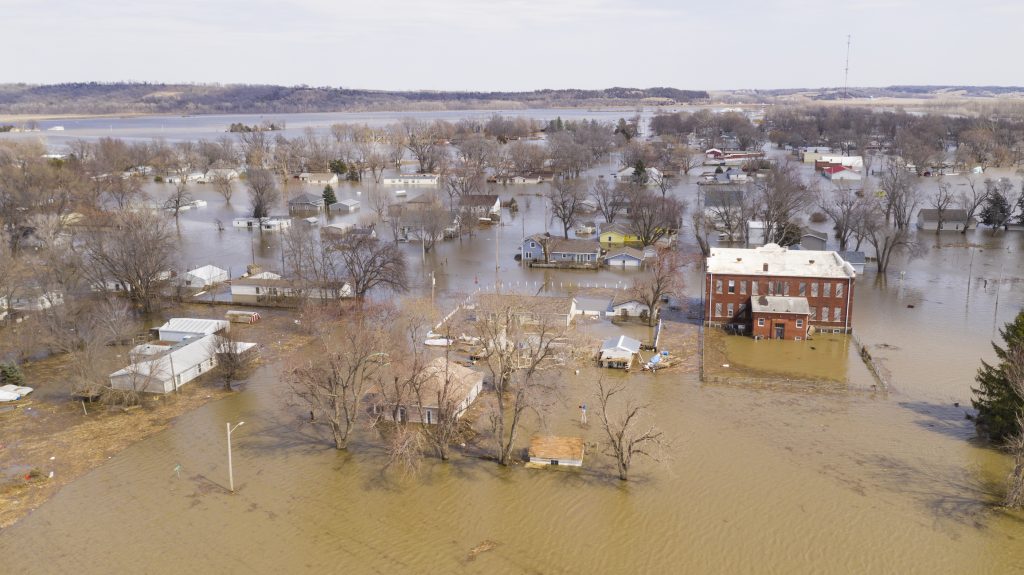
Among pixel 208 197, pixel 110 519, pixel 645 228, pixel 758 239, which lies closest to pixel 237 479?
pixel 110 519

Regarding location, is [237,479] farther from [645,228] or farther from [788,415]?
[645,228]

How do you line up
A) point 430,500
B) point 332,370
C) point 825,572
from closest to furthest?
point 825,572, point 430,500, point 332,370

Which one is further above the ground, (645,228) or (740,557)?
(645,228)

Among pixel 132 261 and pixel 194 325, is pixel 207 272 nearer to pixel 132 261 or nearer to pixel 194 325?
pixel 132 261

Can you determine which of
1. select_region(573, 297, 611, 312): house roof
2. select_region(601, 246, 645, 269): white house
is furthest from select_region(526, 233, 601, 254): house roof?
select_region(573, 297, 611, 312): house roof

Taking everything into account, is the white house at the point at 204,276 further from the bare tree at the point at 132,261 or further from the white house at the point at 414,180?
the white house at the point at 414,180

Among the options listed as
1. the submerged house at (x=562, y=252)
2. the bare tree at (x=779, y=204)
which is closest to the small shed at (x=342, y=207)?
the submerged house at (x=562, y=252)

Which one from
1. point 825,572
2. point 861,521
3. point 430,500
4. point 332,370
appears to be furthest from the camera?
point 332,370
